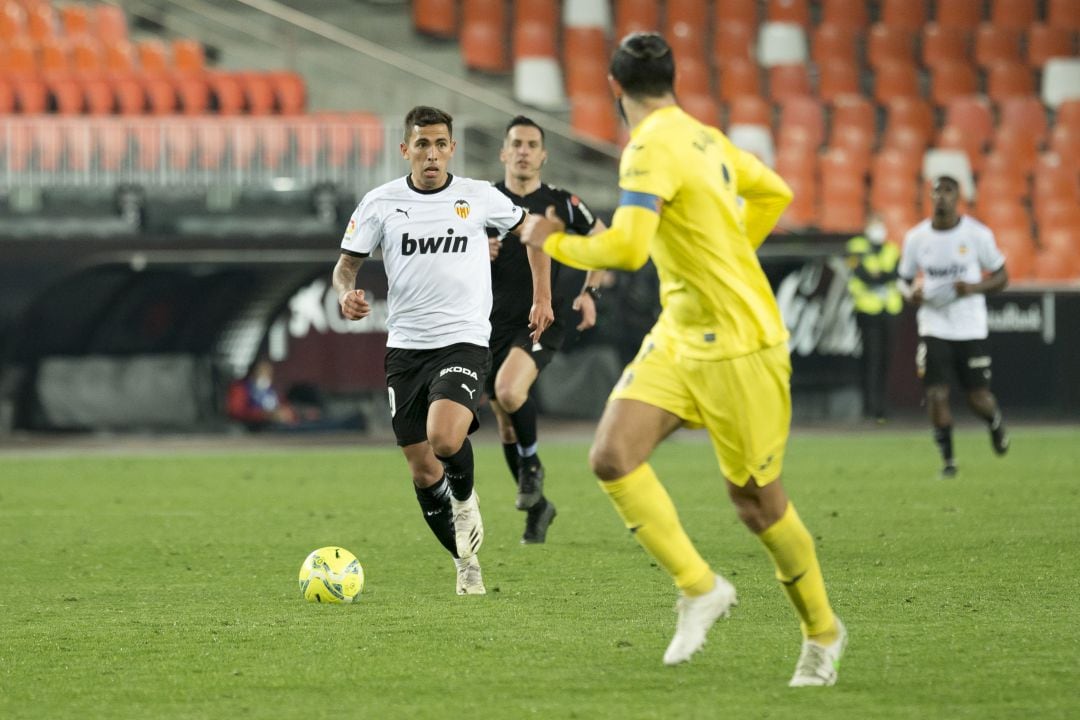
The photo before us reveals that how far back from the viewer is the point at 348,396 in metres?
19.2

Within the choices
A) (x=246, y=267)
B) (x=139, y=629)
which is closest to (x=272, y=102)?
(x=246, y=267)

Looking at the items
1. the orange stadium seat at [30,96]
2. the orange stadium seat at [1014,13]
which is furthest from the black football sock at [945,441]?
the orange stadium seat at [1014,13]

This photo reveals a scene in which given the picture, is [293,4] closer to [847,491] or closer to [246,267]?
[246,267]

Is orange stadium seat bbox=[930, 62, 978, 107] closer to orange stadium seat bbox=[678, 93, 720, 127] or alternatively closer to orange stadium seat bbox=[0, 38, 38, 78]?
orange stadium seat bbox=[678, 93, 720, 127]

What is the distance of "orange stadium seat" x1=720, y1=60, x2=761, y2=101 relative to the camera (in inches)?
976

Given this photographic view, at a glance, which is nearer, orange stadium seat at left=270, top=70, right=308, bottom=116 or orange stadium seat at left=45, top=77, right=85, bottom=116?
orange stadium seat at left=45, top=77, right=85, bottom=116

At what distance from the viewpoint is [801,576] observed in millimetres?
5402

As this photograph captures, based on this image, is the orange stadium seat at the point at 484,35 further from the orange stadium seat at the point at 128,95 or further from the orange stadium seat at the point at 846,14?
the orange stadium seat at the point at 128,95

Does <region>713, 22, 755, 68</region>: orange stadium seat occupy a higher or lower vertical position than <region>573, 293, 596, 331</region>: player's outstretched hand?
higher

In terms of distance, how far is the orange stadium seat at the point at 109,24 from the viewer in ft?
72.2

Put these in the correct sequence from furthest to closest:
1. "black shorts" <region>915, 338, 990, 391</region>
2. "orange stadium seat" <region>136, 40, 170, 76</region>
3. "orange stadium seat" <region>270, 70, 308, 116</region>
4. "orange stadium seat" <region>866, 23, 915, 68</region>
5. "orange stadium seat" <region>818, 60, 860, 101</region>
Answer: "orange stadium seat" <region>866, 23, 915, 68</region> < "orange stadium seat" <region>818, 60, 860, 101</region> < "orange stadium seat" <region>136, 40, 170, 76</region> < "orange stadium seat" <region>270, 70, 308, 116</region> < "black shorts" <region>915, 338, 990, 391</region>

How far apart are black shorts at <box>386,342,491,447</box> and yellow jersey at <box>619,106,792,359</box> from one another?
2.12 metres

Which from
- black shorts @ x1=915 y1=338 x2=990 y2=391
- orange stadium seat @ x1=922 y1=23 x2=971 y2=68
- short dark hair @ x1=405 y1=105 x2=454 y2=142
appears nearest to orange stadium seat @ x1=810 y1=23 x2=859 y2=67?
orange stadium seat @ x1=922 y1=23 x2=971 y2=68

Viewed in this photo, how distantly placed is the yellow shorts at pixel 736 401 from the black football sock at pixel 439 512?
2.29 m
